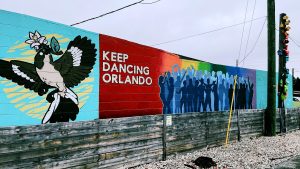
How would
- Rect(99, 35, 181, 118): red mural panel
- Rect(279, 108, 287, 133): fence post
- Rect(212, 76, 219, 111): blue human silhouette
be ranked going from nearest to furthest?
Rect(99, 35, 181, 118): red mural panel → Rect(212, 76, 219, 111): blue human silhouette → Rect(279, 108, 287, 133): fence post

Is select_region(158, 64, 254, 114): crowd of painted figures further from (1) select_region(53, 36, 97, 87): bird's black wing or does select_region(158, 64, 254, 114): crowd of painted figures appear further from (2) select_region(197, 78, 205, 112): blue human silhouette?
(1) select_region(53, 36, 97, 87): bird's black wing

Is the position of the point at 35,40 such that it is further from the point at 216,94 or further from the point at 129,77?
the point at 216,94

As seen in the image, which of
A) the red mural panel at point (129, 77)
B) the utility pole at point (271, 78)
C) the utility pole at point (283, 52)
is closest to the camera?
the red mural panel at point (129, 77)

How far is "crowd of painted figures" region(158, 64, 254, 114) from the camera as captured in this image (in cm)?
1218

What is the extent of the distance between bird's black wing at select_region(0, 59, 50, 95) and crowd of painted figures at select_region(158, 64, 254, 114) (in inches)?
189

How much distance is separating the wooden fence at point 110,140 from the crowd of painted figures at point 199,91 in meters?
1.34

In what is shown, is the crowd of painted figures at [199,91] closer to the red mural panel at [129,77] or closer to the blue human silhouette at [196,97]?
the blue human silhouette at [196,97]

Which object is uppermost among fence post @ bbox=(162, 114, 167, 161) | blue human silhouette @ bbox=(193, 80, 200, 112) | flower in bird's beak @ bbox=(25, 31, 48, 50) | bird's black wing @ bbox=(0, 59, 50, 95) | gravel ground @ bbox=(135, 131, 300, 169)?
flower in bird's beak @ bbox=(25, 31, 48, 50)

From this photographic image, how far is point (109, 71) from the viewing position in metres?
9.52

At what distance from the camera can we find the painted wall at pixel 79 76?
717 centimetres

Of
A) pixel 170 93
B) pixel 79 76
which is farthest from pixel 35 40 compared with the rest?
pixel 170 93

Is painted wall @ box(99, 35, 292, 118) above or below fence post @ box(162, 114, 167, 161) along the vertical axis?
above

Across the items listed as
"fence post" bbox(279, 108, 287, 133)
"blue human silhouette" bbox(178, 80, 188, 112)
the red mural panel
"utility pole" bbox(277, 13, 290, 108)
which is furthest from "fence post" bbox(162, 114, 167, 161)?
"utility pole" bbox(277, 13, 290, 108)

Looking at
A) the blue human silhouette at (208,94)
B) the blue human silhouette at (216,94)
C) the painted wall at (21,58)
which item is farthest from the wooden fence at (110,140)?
the blue human silhouette at (216,94)
